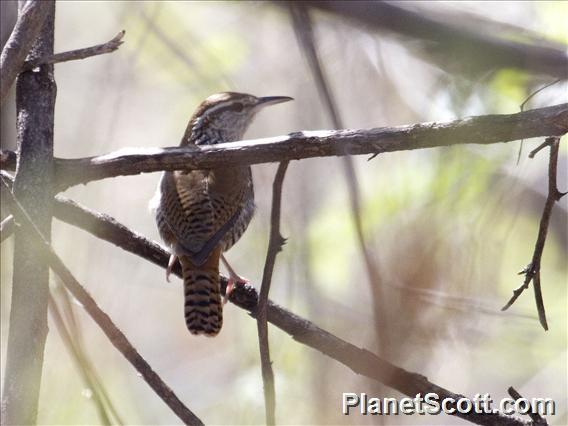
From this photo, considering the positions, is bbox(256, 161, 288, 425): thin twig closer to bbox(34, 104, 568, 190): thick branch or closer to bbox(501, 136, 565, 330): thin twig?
bbox(34, 104, 568, 190): thick branch

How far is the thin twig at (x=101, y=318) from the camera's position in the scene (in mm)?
2248

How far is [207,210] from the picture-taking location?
3814 millimetres

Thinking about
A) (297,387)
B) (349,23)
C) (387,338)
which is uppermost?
(349,23)

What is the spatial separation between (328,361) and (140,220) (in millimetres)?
1996

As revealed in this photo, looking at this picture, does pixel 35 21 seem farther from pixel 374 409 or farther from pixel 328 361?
pixel 328 361

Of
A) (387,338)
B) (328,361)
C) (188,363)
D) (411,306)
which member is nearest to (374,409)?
(387,338)

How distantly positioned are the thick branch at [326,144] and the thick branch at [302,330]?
0.39m

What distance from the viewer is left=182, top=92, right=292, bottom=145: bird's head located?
4445mm

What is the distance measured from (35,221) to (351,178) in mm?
918

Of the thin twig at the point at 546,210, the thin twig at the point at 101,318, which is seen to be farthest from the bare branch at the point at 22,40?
the thin twig at the point at 546,210

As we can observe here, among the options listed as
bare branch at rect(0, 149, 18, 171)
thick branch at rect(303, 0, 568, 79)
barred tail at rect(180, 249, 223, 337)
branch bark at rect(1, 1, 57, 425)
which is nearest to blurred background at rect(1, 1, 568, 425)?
thick branch at rect(303, 0, 568, 79)

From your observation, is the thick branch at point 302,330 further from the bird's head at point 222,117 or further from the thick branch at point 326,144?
the bird's head at point 222,117

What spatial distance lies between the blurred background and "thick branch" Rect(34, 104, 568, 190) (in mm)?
506

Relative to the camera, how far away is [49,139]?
2.72 metres
